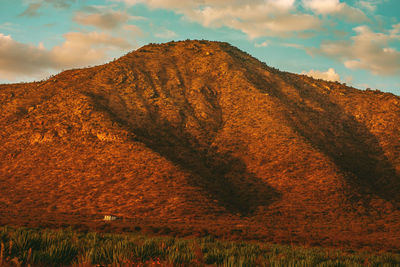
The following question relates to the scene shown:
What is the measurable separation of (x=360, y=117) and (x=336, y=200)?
1477 inches

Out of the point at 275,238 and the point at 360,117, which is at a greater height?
the point at 360,117

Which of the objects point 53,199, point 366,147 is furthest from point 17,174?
point 366,147

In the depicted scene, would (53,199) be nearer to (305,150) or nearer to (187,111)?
(187,111)

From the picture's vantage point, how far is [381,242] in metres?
31.4

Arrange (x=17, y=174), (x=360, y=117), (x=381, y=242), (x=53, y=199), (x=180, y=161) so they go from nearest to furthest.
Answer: (x=381, y=242), (x=53, y=199), (x=17, y=174), (x=180, y=161), (x=360, y=117)

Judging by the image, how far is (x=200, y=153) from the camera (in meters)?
59.1

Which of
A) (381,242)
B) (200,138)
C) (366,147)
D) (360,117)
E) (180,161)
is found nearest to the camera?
(381,242)

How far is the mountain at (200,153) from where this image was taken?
136 feet

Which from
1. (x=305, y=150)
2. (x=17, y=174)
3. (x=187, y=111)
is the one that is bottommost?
(x=17, y=174)

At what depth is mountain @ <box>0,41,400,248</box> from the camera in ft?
136

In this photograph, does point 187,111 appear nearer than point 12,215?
No

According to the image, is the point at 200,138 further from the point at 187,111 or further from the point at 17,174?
the point at 17,174

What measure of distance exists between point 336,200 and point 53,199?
127 feet

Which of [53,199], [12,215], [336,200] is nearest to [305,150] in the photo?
[336,200]
